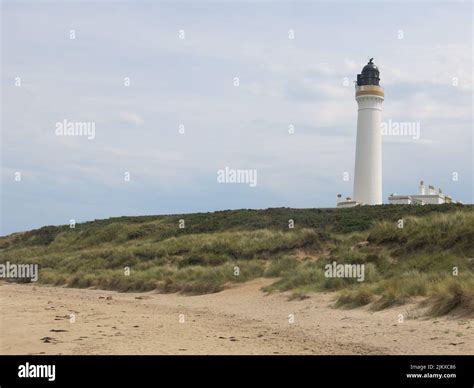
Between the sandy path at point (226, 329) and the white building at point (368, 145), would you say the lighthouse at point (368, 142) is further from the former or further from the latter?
the sandy path at point (226, 329)

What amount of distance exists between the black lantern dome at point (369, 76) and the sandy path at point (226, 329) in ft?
105

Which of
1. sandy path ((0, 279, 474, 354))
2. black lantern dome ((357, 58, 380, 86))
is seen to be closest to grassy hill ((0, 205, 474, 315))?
sandy path ((0, 279, 474, 354))

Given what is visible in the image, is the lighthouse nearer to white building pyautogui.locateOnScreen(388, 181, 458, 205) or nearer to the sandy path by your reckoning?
white building pyautogui.locateOnScreen(388, 181, 458, 205)

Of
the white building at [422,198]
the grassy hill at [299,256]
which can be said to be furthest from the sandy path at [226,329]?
the white building at [422,198]

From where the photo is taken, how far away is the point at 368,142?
1743 inches

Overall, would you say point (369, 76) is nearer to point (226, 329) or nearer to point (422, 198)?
point (422, 198)

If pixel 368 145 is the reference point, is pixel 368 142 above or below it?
above

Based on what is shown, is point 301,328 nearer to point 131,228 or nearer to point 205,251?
point 205,251

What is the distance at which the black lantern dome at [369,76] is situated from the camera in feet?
150

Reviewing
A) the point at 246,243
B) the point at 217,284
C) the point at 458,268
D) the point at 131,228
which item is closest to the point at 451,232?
the point at 458,268

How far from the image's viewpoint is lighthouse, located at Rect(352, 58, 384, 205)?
1724 inches

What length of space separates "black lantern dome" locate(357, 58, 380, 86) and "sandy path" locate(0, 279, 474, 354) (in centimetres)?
3187

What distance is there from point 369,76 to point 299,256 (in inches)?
993

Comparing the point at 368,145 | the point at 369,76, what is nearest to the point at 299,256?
the point at 368,145
